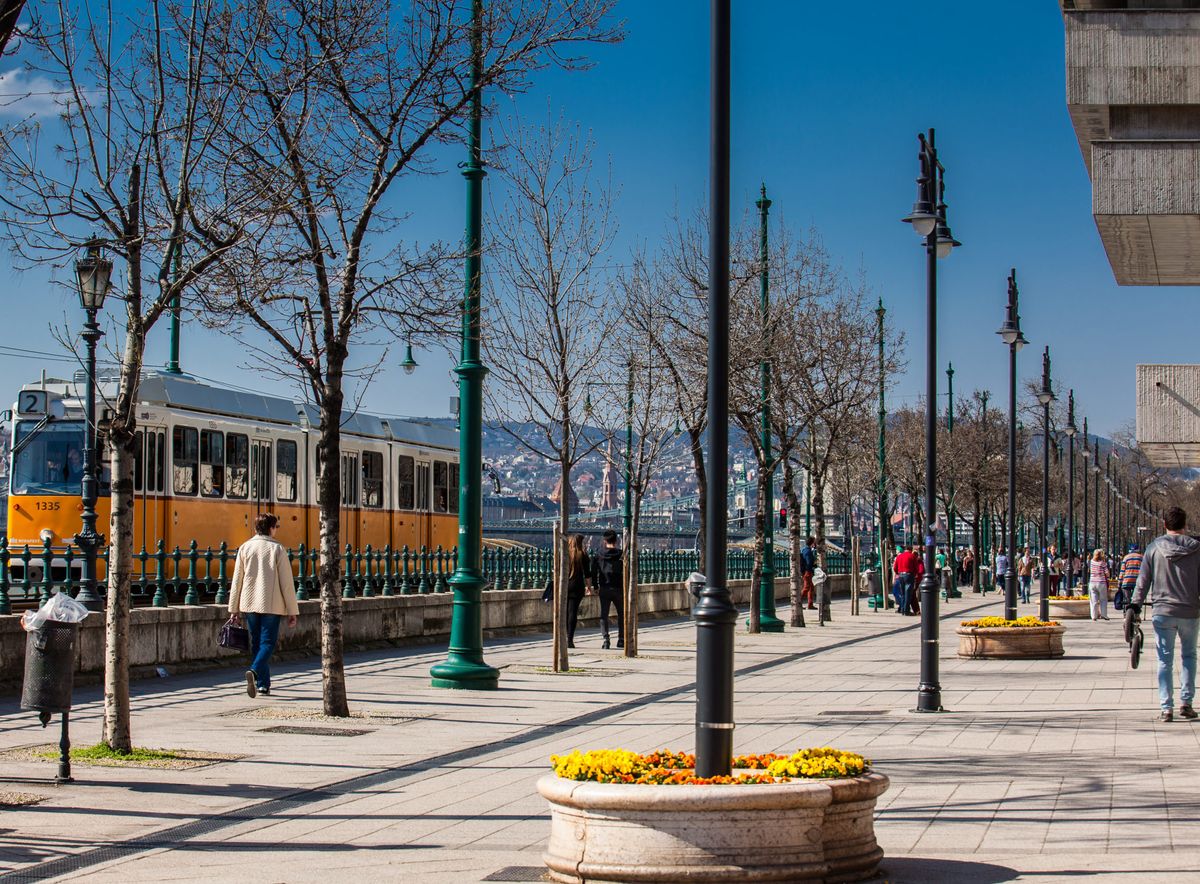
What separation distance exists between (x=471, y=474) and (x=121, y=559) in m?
6.39

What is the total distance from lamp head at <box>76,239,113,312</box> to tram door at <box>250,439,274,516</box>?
34.2 ft

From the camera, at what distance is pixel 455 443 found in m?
37.9

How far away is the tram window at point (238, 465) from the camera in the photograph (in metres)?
28.2

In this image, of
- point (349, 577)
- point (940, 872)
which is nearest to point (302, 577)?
point (349, 577)

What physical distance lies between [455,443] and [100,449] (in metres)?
13.5

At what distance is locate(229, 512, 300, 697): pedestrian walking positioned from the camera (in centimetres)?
1619

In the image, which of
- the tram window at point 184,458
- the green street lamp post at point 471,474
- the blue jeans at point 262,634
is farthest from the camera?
the tram window at point 184,458

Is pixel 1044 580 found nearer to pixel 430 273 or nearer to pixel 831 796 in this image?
pixel 430 273

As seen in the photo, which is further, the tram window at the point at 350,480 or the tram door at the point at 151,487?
the tram window at the point at 350,480

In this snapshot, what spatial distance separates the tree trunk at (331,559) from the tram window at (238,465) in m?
13.6

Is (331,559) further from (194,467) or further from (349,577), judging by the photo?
(194,467)

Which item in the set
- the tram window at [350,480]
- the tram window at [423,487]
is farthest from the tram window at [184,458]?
the tram window at [423,487]

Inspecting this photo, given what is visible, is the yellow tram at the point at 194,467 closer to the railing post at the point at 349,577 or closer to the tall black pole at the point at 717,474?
the railing post at the point at 349,577

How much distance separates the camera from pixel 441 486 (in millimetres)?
37438
